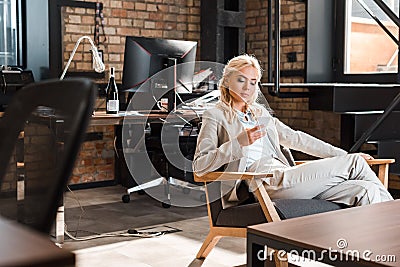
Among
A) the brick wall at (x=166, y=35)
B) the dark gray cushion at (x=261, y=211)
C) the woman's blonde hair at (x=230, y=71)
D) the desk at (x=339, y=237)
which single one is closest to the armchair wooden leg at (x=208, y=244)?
the dark gray cushion at (x=261, y=211)

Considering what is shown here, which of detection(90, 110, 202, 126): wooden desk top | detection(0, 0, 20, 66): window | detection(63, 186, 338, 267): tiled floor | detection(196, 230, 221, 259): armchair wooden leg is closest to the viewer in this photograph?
detection(196, 230, 221, 259): armchair wooden leg

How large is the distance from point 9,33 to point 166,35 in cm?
175

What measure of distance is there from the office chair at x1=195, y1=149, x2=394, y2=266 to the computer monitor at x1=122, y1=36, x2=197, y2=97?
1.66m

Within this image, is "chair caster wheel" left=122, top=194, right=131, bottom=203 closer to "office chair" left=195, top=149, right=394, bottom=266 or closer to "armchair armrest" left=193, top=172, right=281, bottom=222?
"office chair" left=195, top=149, right=394, bottom=266

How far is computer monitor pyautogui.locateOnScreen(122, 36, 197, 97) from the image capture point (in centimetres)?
481

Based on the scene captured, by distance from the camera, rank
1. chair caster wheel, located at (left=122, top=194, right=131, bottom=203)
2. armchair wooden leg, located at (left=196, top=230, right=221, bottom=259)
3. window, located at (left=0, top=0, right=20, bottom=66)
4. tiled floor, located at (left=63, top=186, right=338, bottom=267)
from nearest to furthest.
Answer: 1. armchair wooden leg, located at (left=196, top=230, right=221, bottom=259)
2. tiled floor, located at (left=63, top=186, right=338, bottom=267)
3. chair caster wheel, located at (left=122, top=194, right=131, bottom=203)
4. window, located at (left=0, top=0, right=20, bottom=66)

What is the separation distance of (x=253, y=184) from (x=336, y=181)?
557mm

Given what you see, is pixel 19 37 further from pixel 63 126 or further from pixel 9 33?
pixel 63 126

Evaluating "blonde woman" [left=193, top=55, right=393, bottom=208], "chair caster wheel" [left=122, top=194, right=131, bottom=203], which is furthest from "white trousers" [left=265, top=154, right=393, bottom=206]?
"chair caster wheel" [left=122, top=194, right=131, bottom=203]

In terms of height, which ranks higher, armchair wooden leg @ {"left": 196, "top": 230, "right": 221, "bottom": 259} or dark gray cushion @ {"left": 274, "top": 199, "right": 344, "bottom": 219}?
dark gray cushion @ {"left": 274, "top": 199, "right": 344, "bottom": 219}

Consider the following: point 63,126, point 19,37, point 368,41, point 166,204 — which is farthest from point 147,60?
point 63,126

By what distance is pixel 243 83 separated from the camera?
3.52 meters

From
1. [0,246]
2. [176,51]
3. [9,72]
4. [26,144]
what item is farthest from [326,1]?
[0,246]

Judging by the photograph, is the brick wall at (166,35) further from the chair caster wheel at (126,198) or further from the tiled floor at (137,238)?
the chair caster wheel at (126,198)
